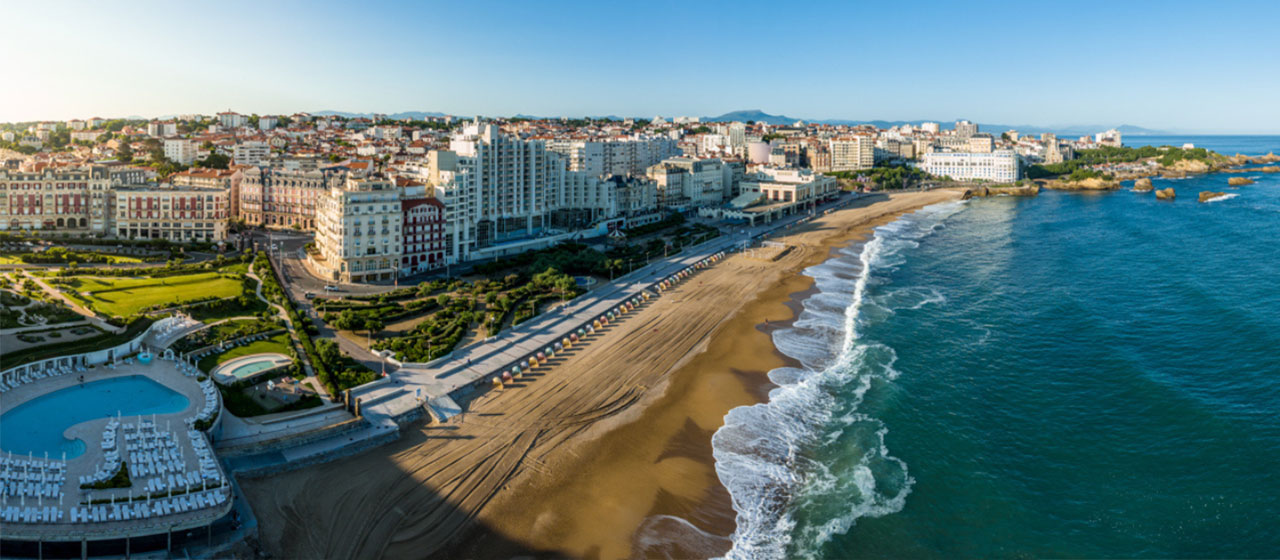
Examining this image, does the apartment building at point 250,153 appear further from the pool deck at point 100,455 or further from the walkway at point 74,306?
the pool deck at point 100,455

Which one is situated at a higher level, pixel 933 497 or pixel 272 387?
pixel 272 387

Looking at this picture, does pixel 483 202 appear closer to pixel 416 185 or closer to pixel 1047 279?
pixel 416 185

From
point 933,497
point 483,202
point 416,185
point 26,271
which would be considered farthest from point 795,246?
point 26,271

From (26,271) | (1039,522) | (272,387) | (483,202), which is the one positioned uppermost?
(483,202)

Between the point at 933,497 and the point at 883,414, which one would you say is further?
the point at 883,414

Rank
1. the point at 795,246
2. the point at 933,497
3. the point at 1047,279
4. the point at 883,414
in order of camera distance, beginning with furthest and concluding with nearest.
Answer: the point at 795,246 → the point at 1047,279 → the point at 883,414 → the point at 933,497

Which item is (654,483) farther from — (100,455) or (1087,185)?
(1087,185)

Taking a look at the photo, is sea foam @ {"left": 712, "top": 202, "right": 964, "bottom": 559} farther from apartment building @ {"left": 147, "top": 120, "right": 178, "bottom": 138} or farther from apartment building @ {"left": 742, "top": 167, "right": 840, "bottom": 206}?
apartment building @ {"left": 147, "top": 120, "right": 178, "bottom": 138}

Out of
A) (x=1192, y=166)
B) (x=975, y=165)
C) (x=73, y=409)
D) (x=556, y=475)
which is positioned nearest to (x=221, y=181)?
(x=73, y=409)
